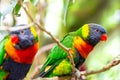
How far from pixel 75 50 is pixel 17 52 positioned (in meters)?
0.42

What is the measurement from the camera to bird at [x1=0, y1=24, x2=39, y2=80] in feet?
8.34

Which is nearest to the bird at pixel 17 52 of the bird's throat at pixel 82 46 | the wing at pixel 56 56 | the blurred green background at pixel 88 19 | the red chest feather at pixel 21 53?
the red chest feather at pixel 21 53

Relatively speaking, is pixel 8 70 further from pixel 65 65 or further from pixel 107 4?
pixel 107 4

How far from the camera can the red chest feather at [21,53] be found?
2.59m

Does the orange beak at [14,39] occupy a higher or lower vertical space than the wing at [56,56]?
higher

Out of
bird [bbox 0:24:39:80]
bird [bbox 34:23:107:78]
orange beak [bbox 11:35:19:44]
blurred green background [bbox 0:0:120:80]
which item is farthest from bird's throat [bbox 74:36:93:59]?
blurred green background [bbox 0:0:120:80]

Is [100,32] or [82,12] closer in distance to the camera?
[100,32]

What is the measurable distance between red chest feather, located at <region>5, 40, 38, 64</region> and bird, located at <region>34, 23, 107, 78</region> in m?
0.14

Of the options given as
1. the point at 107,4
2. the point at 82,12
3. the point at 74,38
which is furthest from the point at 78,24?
the point at 74,38

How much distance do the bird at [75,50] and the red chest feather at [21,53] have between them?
0.47 feet

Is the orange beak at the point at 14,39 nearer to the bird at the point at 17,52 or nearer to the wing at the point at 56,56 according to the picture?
the bird at the point at 17,52

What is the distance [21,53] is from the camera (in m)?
2.61

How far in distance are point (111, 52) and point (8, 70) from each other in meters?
1.74

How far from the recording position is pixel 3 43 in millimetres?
2701
